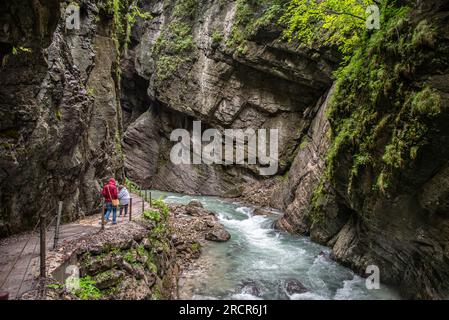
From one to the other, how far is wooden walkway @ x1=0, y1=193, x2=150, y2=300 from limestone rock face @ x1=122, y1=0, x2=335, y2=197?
16.7 meters

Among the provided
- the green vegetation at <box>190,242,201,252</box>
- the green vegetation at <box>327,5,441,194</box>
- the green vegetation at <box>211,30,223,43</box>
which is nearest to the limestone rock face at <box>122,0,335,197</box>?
the green vegetation at <box>211,30,223,43</box>

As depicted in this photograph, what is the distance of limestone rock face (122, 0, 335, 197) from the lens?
23.4 meters

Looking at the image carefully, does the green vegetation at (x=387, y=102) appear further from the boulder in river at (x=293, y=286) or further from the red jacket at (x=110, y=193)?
the red jacket at (x=110, y=193)

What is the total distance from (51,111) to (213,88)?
18.1 metres

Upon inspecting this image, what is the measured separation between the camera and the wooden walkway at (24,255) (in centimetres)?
652

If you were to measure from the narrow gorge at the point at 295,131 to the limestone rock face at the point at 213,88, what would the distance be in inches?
7.0

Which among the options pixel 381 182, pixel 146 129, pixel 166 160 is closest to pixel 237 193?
pixel 166 160

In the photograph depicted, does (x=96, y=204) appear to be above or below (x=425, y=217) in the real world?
below

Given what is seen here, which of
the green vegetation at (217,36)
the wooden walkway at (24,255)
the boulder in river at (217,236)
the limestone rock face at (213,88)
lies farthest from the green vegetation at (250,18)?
the wooden walkway at (24,255)

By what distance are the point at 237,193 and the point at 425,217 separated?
64.7 feet

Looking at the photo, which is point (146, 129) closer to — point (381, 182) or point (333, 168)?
point (333, 168)

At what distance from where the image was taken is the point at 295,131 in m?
25.5

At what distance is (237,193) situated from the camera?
27.3 meters

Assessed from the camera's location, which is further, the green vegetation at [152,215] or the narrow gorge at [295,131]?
the green vegetation at [152,215]
